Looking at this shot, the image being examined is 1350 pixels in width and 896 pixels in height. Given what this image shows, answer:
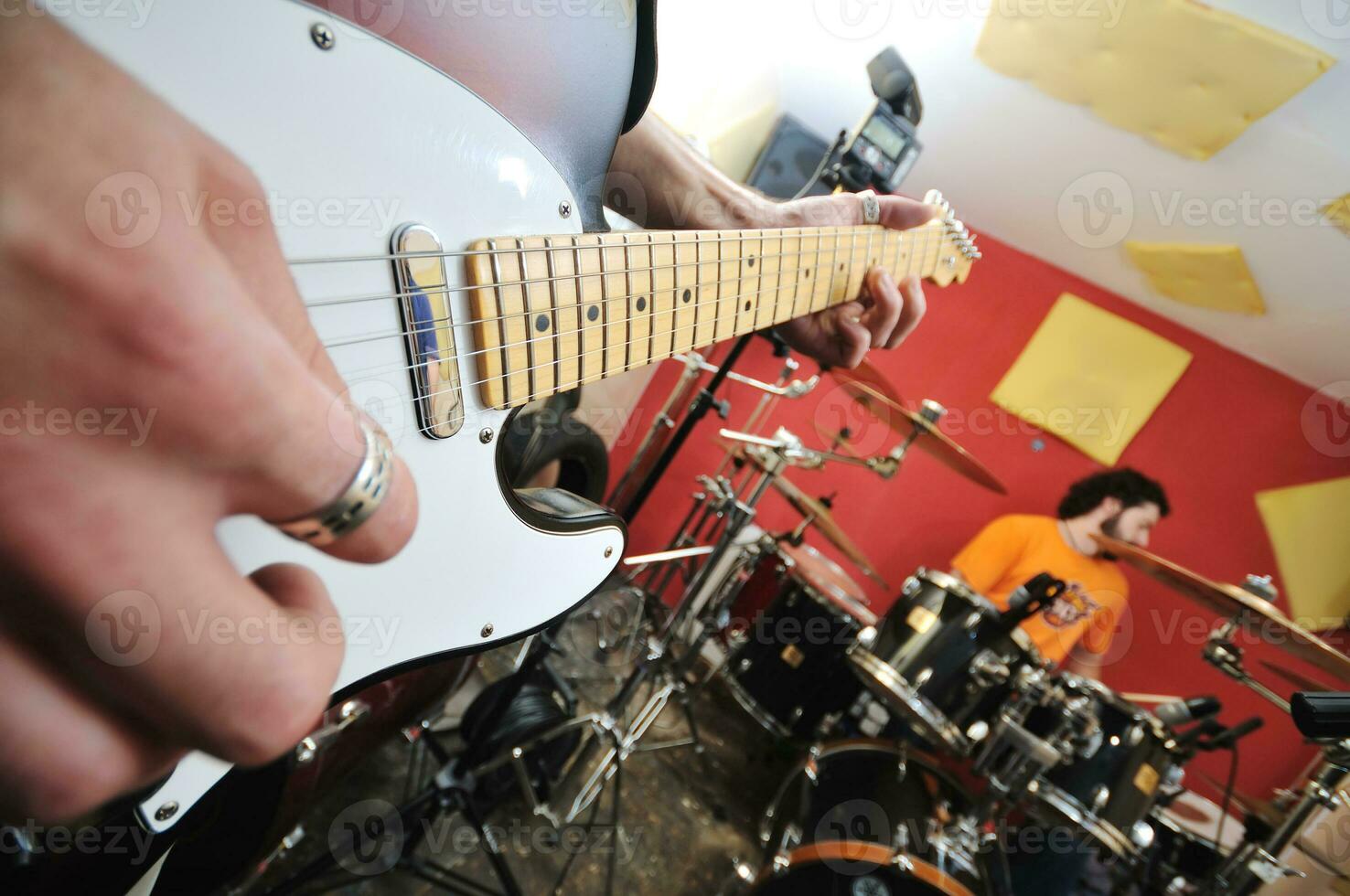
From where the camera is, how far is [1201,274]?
78.0 inches

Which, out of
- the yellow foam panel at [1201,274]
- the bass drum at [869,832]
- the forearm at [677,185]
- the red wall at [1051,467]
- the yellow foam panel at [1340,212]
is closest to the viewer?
the forearm at [677,185]

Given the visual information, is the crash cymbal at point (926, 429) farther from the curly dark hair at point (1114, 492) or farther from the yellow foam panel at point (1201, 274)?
the yellow foam panel at point (1201, 274)

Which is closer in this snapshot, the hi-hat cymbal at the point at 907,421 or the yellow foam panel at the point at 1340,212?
the yellow foam panel at the point at 1340,212

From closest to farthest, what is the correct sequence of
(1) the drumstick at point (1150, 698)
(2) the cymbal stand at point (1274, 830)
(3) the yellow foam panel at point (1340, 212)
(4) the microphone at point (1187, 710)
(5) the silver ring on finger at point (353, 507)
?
(5) the silver ring on finger at point (353, 507)
(2) the cymbal stand at point (1274, 830)
(3) the yellow foam panel at point (1340, 212)
(4) the microphone at point (1187, 710)
(1) the drumstick at point (1150, 698)

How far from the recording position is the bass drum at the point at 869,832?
1219 mm

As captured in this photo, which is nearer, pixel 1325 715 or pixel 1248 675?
pixel 1325 715

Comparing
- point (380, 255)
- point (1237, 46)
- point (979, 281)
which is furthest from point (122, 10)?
point (979, 281)

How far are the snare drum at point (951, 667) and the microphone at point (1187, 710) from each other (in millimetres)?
374

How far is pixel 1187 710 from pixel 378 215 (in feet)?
7.10

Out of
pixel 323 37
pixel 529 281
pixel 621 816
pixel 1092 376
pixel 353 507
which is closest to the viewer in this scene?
pixel 353 507

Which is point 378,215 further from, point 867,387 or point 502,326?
point 867,387

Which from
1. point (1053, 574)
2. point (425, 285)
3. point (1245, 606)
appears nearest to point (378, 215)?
point (425, 285)

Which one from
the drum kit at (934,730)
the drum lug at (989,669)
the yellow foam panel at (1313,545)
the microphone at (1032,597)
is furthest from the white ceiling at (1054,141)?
the drum lug at (989,669)

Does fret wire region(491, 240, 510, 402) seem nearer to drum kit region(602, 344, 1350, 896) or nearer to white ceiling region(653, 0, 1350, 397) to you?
drum kit region(602, 344, 1350, 896)
